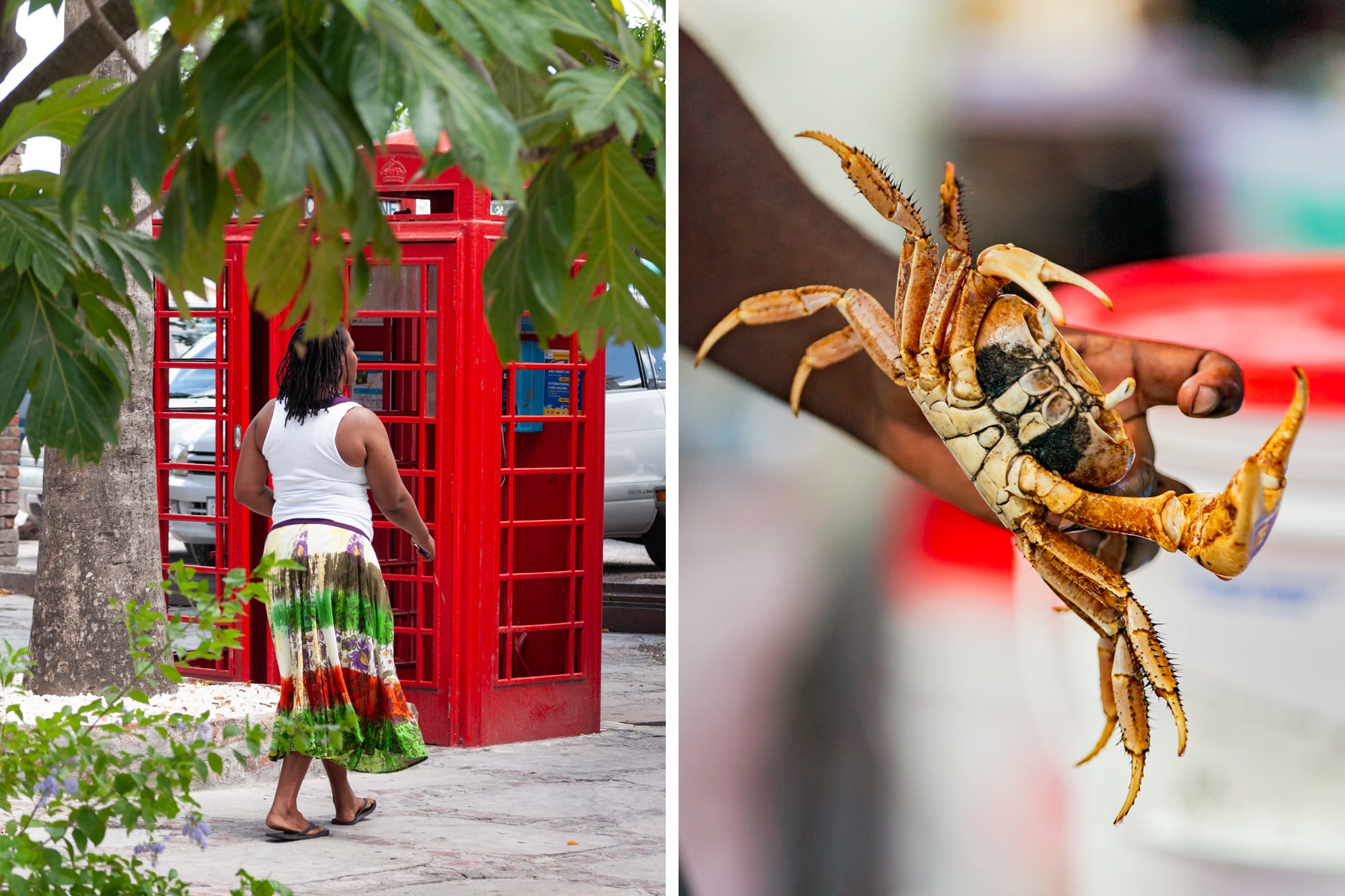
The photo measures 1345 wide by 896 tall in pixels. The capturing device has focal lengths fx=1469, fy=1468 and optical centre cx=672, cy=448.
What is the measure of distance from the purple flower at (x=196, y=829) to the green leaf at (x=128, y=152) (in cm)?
140

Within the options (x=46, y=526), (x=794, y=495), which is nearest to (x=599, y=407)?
(x=46, y=526)

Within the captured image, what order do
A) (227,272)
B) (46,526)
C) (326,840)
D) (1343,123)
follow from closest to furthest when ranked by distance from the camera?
(1343,123), (326,840), (46,526), (227,272)

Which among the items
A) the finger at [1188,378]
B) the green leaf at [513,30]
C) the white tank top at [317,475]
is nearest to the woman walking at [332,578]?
the white tank top at [317,475]

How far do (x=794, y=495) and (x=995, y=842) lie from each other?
0.88m

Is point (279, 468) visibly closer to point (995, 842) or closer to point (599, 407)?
point (599, 407)

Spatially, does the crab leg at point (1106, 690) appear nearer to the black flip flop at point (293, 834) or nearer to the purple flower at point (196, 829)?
the purple flower at point (196, 829)

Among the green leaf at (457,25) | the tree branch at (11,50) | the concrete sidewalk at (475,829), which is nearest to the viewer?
the green leaf at (457,25)

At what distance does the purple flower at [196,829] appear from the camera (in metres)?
2.88

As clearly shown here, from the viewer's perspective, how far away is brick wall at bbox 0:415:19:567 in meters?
12.5

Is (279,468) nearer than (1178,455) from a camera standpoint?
No

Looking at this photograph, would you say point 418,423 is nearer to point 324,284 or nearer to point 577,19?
point 577,19

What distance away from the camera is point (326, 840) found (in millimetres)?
5129

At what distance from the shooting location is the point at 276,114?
175 cm

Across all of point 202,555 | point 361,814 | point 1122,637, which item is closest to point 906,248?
point 1122,637
